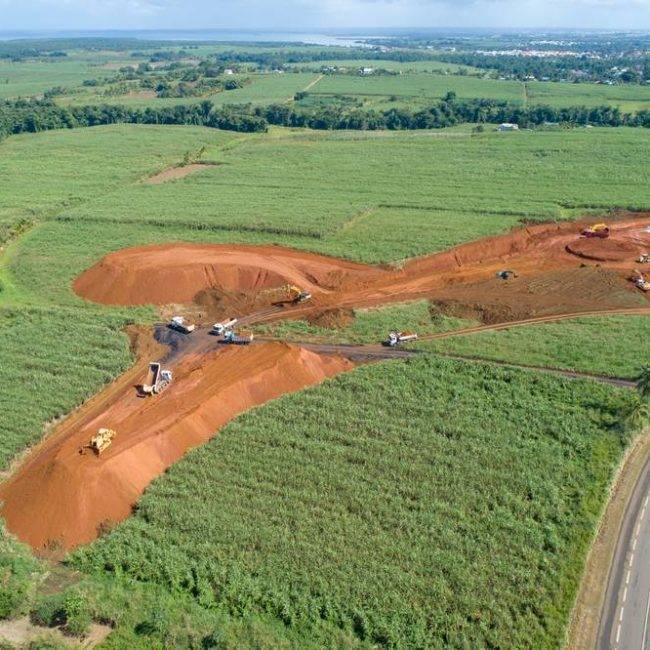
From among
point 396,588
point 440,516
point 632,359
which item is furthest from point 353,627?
point 632,359

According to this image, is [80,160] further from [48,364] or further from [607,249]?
[607,249]

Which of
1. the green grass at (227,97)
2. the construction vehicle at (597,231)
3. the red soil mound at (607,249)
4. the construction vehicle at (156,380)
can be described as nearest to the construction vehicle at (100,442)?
the construction vehicle at (156,380)

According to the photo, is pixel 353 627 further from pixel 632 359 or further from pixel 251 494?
pixel 632 359

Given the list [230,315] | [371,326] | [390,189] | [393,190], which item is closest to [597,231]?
[393,190]

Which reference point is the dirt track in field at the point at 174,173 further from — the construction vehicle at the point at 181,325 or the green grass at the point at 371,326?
the green grass at the point at 371,326

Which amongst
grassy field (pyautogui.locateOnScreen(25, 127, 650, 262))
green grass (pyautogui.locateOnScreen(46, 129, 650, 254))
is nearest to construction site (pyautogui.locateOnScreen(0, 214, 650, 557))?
grassy field (pyautogui.locateOnScreen(25, 127, 650, 262))
